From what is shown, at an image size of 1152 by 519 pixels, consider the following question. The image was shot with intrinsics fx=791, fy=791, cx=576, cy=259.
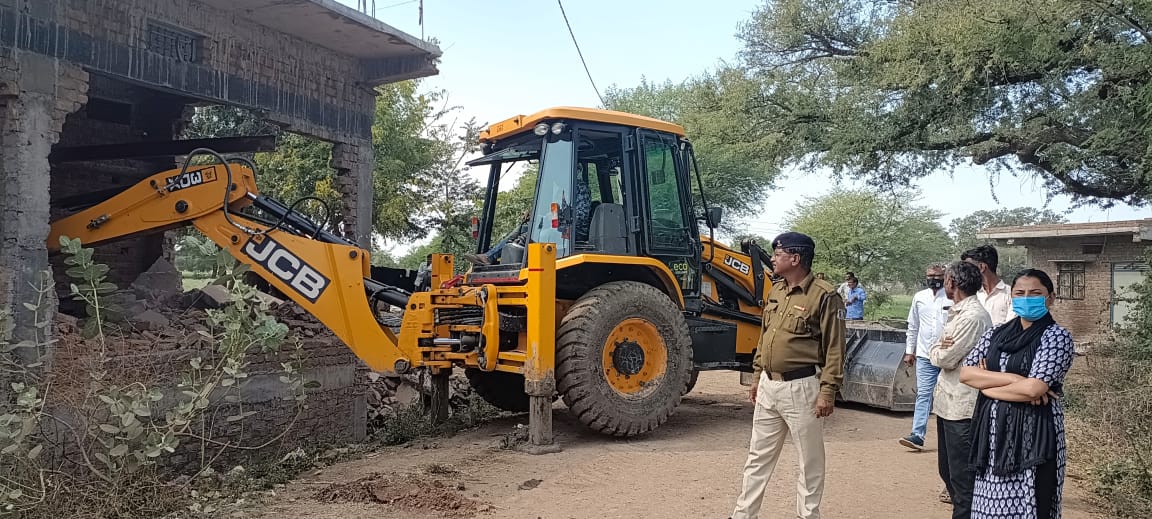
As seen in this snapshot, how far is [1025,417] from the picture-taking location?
352cm

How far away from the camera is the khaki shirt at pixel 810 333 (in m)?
4.08

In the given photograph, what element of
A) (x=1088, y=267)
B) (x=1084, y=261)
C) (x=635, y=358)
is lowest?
(x=635, y=358)

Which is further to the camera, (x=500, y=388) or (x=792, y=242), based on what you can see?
(x=500, y=388)

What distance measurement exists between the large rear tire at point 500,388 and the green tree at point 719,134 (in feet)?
8.71

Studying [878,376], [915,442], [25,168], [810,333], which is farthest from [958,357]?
[25,168]

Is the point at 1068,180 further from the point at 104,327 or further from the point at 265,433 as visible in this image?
the point at 104,327

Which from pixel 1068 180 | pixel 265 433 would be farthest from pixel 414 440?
pixel 1068 180

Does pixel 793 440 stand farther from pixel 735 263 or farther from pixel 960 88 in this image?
pixel 960 88

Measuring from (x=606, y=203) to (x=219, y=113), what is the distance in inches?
552

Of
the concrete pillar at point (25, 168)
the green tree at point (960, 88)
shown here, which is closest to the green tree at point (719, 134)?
the green tree at point (960, 88)

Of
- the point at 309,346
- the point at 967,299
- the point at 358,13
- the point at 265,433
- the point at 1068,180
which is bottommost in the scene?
the point at 265,433

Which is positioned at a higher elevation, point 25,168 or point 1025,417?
point 25,168

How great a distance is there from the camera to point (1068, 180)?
496 inches

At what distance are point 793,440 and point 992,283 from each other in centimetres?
193
